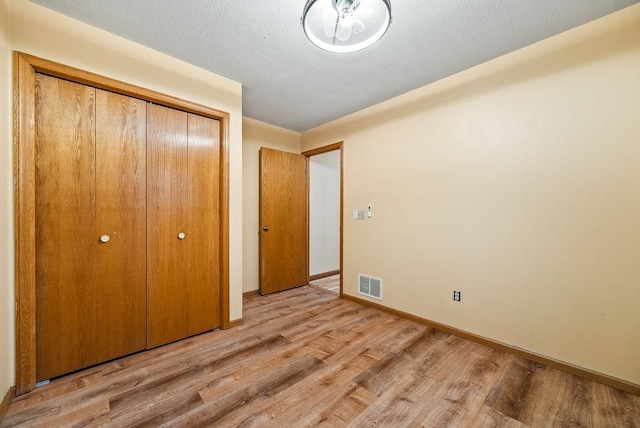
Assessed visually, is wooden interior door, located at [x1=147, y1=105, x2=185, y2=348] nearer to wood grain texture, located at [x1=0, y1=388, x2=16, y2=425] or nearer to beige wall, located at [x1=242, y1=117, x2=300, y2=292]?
wood grain texture, located at [x1=0, y1=388, x2=16, y2=425]

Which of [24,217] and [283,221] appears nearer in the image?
[24,217]

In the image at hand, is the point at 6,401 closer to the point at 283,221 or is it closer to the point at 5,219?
the point at 5,219

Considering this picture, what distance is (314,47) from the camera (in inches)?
76.9

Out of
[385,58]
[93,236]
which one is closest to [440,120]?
[385,58]

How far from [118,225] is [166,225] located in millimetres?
321

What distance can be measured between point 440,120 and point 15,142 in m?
3.21

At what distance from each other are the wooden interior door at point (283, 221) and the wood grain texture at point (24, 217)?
2.18m

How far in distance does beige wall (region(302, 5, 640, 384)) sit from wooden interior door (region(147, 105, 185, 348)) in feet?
6.99

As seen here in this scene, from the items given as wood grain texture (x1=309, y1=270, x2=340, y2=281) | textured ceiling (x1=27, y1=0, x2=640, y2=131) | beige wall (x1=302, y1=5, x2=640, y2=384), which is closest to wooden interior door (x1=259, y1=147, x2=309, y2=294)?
wood grain texture (x1=309, y1=270, x2=340, y2=281)

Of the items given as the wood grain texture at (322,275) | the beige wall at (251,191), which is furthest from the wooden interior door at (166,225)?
the wood grain texture at (322,275)

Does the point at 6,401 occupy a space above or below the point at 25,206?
below

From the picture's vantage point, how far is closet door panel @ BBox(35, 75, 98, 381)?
1647 millimetres

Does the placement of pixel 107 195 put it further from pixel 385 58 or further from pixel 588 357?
pixel 588 357

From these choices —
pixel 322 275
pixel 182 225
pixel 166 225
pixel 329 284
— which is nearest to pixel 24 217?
pixel 166 225
